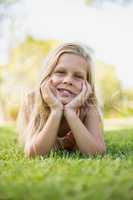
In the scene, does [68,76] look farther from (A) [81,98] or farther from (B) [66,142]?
(B) [66,142]

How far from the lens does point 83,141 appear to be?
128 inches

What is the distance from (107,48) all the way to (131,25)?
8.01 feet

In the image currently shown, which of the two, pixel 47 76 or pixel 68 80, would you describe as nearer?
pixel 68 80

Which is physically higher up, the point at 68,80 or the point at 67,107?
the point at 68,80

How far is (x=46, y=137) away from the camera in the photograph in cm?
327

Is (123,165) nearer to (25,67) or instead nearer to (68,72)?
(68,72)

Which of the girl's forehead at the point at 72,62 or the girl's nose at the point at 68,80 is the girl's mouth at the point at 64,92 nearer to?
the girl's nose at the point at 68,80

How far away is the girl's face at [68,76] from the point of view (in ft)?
11.5

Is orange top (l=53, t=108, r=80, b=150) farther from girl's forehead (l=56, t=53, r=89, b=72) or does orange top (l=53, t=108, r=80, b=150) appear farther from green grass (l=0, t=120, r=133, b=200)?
green grass (l=0, t=120, r=133, b=200)

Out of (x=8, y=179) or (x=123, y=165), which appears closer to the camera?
(x=8, y=179)

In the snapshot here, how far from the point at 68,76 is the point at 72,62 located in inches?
5.6

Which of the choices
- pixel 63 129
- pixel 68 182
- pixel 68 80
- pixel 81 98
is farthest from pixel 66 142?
pixel 68 182

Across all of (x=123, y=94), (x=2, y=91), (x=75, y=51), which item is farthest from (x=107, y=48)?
(x=75, y=51)

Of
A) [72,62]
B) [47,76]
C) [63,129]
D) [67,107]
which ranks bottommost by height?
[63,129]
